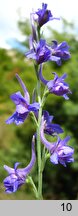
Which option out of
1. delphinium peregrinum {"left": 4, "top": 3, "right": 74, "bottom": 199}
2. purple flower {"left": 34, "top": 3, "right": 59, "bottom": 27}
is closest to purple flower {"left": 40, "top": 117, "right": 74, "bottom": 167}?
delphinium peregrinum {"left": 4, "top": 3, "right": 74, "bottom": 199}

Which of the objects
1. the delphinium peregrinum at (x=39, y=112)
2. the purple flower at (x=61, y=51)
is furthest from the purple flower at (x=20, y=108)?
the purple flower at (x=61, y=51)

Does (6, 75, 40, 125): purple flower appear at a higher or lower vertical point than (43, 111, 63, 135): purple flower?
higher

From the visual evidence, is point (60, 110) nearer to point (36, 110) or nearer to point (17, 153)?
point (17, 153)

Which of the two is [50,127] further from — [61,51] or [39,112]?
[61,51]

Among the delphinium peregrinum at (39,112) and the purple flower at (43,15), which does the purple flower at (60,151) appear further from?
the purple flower at (43,15)

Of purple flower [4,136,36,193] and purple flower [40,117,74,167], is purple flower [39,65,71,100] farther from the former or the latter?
purple flower [4,136,36,193]

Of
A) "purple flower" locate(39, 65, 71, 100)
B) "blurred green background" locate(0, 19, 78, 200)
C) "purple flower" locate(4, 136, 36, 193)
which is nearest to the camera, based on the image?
"purple flower" locate(4, 136, 36, 193)

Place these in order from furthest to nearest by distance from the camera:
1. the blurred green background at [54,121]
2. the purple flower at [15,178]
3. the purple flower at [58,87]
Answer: the blurred green background at [54,121], the purple flower at [58,87], the purple flower at [15,178]
